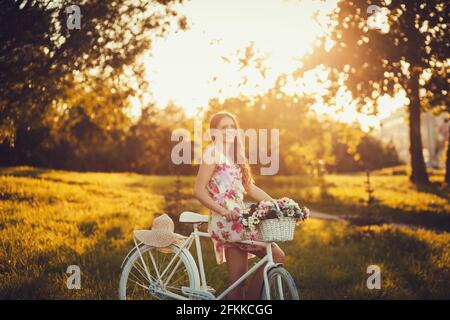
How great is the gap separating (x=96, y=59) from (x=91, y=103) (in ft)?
13.7

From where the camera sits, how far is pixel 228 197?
186 inches

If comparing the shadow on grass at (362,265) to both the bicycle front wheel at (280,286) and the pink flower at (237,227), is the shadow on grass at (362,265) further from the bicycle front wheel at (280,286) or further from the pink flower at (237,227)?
the pink flower at (237,227)

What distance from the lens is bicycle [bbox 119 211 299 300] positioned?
446cm

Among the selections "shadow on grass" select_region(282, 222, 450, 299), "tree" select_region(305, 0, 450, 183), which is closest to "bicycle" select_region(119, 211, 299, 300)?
"shadow on grass" select_region(282, 222, 450, 299)

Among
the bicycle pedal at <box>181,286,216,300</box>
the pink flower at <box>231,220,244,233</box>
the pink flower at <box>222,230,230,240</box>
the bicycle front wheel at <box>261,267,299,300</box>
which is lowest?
the bicycle pedal at <box>181,286,216,300</box>

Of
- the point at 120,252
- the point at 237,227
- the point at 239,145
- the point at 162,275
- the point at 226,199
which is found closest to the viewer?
the point at 237,227

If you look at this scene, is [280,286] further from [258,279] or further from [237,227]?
[237,227]

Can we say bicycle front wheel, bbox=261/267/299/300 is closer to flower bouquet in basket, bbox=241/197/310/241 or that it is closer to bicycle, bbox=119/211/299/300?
bicycle, bbox=119/211/299/300

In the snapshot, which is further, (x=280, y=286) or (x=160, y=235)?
(x=160, y=235)

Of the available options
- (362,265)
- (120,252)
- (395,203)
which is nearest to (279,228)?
(120,252)

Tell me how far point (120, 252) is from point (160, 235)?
3420mm

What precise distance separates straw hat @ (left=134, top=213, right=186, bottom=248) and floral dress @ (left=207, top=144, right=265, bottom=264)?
42cm
